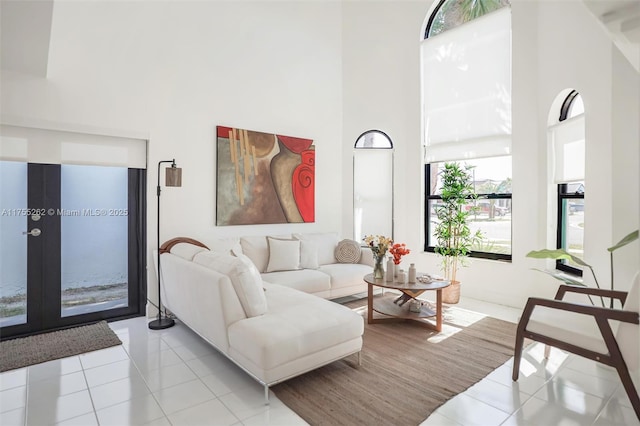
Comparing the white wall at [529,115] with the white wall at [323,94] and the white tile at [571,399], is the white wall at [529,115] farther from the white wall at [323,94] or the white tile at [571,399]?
the white tile at [571,399]

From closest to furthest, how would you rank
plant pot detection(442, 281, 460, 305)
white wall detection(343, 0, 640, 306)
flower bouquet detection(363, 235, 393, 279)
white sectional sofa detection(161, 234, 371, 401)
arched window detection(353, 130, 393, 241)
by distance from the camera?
white sectional sofa detection(161, 234, 371, 401) → white wall detection(343, 0, 640, 306) → flower bouquet detection(363, 235, 393, 279) → plant pot detection(442, 281, 460, 305) → arched window detection(353, 130, 393, 241)

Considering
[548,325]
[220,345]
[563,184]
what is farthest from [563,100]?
[220,345]

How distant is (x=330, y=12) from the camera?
19.6 feet

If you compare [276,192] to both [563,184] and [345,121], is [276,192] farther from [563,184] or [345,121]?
[563,184]

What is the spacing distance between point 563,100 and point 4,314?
6306 millimetres

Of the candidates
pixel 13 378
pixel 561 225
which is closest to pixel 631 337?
pixel 561 225

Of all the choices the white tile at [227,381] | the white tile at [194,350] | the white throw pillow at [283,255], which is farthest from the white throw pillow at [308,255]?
the white tile at [227,381]

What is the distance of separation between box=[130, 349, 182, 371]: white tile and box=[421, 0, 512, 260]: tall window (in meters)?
3.95

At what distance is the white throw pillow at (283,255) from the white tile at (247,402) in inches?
82.1

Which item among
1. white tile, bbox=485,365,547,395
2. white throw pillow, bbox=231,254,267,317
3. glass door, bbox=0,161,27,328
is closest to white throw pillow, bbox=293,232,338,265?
white throw pillow, bbox=231,254,267,317

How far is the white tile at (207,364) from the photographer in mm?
2832

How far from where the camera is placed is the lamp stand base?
3.80 m

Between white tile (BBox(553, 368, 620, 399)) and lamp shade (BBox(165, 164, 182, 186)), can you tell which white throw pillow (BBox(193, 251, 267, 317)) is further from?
white tile (BBox(553, 368, 620, 399))

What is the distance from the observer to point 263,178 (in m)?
5.09
